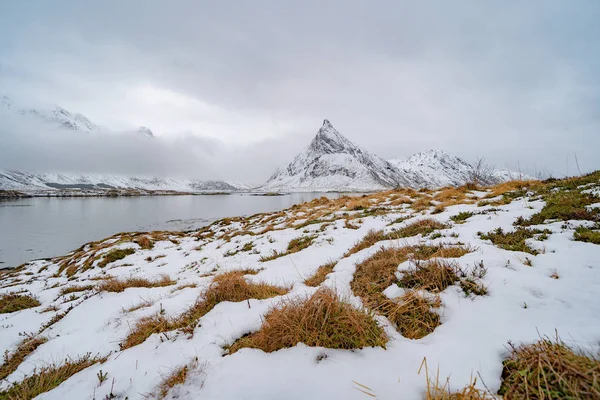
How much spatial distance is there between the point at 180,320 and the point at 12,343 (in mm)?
4177

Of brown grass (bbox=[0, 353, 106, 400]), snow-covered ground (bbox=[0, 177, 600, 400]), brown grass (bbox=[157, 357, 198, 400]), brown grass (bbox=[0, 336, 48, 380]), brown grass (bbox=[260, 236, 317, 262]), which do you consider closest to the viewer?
snow-covered ground (bbox=[0, 177, 600, 400])

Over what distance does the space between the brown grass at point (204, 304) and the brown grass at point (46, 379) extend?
1.70 feet

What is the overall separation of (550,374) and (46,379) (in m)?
5.46

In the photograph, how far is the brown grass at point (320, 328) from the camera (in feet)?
8.62

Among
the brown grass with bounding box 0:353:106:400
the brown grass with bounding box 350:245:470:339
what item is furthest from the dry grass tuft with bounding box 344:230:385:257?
the brown grass with bounding box 0:353:106:400

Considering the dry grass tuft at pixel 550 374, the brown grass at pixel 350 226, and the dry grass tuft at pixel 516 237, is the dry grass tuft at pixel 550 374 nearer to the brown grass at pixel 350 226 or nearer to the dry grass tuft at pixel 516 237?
the dry grass tuft at pixel 516 237

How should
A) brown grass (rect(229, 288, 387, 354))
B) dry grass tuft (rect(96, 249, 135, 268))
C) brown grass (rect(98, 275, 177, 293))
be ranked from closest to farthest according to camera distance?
brown grass (rect(229, 288, 387, 354)), brown grass (rect(98, 275, 177, 293)), dry grass tuft (rect(96, 249, 135, 268))

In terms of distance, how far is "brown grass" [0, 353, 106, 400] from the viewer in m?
2.97

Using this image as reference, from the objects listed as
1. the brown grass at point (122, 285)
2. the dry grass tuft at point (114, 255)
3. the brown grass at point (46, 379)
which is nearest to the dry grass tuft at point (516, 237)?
the brown grass at point (46, 379)

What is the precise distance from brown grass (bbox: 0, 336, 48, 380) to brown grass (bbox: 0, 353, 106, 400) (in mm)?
942

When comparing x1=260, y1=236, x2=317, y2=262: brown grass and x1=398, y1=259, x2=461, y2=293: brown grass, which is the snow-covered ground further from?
x1=260, y1=236, x2=317, y2=262: brown grass

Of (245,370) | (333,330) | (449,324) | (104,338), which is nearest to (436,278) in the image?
(449,324)

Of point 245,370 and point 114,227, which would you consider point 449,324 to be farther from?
point 114,227

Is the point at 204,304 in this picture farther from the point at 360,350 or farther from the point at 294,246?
the point at 294,246
